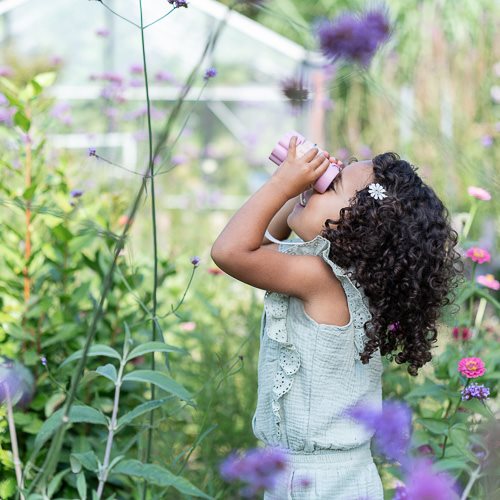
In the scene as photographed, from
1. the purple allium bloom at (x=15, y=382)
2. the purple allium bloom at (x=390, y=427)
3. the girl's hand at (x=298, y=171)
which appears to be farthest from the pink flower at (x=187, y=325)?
the purple allium bloom at (x=390, y=427)

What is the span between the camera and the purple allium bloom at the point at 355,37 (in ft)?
4.43

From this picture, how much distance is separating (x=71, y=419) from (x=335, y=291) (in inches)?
19.9

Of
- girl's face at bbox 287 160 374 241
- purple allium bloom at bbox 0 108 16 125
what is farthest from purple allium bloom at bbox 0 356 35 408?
purple allium bloom at bbox 0 108 16 125

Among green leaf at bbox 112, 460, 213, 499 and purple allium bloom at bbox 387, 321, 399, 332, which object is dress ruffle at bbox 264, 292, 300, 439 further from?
green leaf at bbox 112, 460, 213, 499

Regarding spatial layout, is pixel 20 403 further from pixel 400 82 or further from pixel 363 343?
pixel 400 82

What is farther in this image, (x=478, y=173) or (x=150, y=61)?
(x=150, y=61)

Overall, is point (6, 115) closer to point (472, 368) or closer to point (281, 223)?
point (281, 223)

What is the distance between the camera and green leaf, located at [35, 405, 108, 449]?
1340mm

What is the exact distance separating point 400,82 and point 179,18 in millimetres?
1824

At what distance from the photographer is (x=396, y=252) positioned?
60.4 inches

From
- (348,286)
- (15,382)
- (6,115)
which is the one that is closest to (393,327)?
(348,286)

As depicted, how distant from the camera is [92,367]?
211cm

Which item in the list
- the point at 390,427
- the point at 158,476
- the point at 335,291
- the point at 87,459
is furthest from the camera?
the point at 335,291

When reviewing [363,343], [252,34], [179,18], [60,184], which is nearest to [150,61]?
[179,18]
